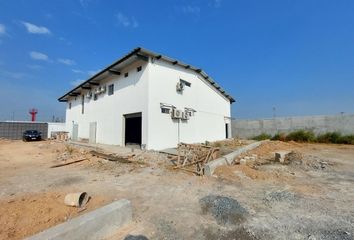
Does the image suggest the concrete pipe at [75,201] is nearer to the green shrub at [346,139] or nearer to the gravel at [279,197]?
the gravel at [279,197]

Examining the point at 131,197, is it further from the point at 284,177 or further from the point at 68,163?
the point at 68,163

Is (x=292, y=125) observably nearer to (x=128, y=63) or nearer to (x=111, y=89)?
(x=128, y=63)

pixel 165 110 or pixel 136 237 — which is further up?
pixel 165 110

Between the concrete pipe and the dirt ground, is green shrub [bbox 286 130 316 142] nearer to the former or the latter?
the dirt ground

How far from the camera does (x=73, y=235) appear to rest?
2.51 m

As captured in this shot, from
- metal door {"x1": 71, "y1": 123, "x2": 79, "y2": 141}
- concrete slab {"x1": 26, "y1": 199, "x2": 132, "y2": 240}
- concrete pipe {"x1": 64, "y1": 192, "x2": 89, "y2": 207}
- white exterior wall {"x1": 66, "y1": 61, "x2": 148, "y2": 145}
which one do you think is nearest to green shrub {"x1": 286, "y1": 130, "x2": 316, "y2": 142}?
white exterior wall {"x1": 66, "y1": 61, "x2": 148, "y2": 145}

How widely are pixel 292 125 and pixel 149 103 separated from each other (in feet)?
55.2

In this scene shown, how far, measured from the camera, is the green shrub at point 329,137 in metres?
17.6

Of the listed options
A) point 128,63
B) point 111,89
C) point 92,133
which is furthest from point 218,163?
point 92,133

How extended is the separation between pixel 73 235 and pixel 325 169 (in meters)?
9.07

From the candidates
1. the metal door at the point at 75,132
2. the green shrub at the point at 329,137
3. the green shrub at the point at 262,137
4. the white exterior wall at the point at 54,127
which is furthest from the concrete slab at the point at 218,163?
the white exterior wall at the point at 54,127

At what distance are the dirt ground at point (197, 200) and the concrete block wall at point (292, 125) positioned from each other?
13662 mm

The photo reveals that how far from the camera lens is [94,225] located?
2773mm

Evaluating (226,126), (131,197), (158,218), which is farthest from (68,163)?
(226,126)
